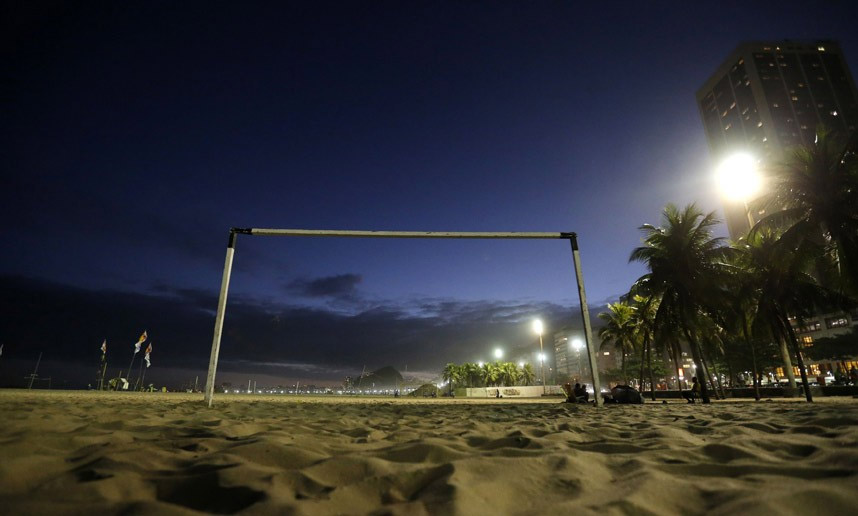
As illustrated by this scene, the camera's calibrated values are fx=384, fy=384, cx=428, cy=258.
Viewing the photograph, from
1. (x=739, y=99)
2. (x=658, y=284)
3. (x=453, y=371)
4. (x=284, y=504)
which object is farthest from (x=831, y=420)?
(x=739, y=99)

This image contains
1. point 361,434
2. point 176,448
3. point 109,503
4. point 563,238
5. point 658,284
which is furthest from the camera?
point 658,284

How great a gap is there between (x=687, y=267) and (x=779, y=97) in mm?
144903

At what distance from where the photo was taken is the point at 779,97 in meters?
117

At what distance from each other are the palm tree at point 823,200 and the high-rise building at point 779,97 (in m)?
123

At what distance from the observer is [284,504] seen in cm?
164

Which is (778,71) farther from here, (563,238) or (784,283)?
(563,238)

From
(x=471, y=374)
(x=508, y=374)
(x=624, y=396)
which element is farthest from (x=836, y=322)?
(x=624, y=396)

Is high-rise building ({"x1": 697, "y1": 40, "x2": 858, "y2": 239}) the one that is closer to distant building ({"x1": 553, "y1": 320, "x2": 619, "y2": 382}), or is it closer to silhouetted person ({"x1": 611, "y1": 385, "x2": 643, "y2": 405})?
distant building ({"x1": 553, "y1": 320, "x2": 619, "y2": 382})

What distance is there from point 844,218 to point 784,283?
4.39 m

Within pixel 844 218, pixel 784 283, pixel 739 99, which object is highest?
pixel 739 99

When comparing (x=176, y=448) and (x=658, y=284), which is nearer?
(x=176, y=448)

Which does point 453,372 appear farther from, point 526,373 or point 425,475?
point 425,475

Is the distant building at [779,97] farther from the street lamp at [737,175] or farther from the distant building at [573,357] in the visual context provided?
the street lamp at [737,175]

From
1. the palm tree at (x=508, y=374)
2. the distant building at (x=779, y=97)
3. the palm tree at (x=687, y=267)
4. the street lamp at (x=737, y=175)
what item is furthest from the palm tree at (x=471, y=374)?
the distant building at (x=779, y=97)
